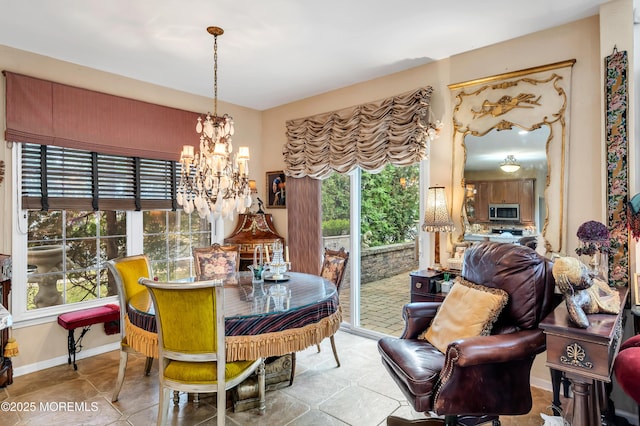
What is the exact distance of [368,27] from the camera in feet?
9.14

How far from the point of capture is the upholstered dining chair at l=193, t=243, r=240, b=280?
3.63 m

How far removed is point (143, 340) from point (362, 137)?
2.78 meters

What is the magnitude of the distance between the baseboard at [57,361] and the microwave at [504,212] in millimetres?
3895

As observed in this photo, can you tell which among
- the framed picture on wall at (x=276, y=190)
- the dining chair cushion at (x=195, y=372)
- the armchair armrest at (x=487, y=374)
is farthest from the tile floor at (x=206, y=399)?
the framed picture on wall at (x=276, y=190)

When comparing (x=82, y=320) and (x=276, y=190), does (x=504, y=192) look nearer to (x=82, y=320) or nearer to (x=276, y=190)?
(x=276, y=190)

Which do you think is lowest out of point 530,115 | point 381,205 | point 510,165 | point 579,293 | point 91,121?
point 579,293

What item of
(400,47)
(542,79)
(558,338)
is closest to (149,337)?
(558,338)

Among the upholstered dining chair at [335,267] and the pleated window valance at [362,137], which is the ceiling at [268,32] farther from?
the upholstered dining chair at [335,267]

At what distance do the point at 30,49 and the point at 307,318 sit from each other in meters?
3.34

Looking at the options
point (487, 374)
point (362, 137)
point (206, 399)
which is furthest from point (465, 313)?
point (362, 137)

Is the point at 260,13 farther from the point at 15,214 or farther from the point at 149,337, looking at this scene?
the point at 15,214

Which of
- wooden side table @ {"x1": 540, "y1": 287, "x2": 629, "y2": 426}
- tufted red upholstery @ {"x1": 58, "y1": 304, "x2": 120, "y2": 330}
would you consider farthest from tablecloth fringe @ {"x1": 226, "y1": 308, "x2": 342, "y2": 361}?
tufted red upholstery @ {"x1": 58, "y1": 304, "x2": 120, "y2": 330}

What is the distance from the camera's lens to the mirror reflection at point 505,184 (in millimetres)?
2875

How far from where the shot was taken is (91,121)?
350 cm
